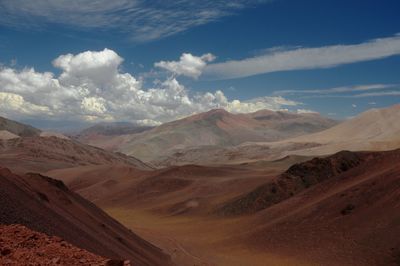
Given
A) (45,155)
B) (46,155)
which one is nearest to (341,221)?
(45,155)

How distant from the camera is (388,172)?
35.5m

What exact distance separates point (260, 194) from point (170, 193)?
23363 mm

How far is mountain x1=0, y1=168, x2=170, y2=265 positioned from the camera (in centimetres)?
1809

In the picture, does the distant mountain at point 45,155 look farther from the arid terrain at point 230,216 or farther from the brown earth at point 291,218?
the brown earth at point 291,218

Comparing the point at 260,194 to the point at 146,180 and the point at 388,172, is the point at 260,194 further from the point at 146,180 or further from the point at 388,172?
the point at 146,180

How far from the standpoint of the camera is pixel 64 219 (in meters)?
21.8

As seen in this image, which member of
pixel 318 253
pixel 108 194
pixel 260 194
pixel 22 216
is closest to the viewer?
pixel 22 216

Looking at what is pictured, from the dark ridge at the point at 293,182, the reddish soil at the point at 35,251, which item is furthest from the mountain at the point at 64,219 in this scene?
the dark ridge at the point at 293,182

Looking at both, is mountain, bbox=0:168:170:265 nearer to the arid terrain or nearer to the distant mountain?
the arid terrain

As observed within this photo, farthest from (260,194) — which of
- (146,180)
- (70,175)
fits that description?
(70,175)

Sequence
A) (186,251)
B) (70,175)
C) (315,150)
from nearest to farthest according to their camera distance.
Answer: (186,251), (70,175), (315,150)

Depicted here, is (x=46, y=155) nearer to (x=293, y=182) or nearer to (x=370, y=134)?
(x=293, y=182)

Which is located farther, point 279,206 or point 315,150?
point 315,150

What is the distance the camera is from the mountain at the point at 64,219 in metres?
18.1
